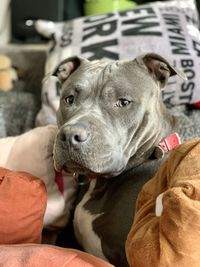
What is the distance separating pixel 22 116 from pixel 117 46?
515 mm

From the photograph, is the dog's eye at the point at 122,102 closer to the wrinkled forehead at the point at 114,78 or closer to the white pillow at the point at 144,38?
the wrinkled forehead at the point at 114,78

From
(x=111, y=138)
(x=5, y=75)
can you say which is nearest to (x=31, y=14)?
(x=5, y=75)

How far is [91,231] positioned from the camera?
140cm

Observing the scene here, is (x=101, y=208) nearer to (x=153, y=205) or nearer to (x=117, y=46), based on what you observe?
(x=153, y=205)

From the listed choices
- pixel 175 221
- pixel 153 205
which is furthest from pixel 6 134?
pixel 175 221

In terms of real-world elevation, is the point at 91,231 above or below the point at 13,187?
below

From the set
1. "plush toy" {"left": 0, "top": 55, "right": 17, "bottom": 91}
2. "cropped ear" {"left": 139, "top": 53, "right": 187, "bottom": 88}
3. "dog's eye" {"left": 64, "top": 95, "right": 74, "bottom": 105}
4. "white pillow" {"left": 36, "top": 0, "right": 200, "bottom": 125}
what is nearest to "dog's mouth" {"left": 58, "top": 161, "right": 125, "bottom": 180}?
"dog's eye" {"left": 64, "top": 95, "right": 74, "bottom": 105}

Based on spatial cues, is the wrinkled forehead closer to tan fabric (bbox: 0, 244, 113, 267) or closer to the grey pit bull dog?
the grey pit bull dog

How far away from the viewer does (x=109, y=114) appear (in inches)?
53.1

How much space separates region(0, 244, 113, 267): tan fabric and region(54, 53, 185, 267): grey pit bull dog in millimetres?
308

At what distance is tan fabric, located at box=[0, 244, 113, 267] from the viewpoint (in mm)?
934

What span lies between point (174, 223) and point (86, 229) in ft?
1.99

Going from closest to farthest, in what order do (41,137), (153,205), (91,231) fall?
(153,205) → (91,231) → (41,137)

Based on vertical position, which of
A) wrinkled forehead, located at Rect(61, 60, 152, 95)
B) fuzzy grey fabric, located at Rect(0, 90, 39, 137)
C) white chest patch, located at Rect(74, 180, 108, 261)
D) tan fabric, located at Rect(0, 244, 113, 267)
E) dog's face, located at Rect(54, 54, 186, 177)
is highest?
wrinkled forehead, located at Rect(61, 60, 152, 95)
